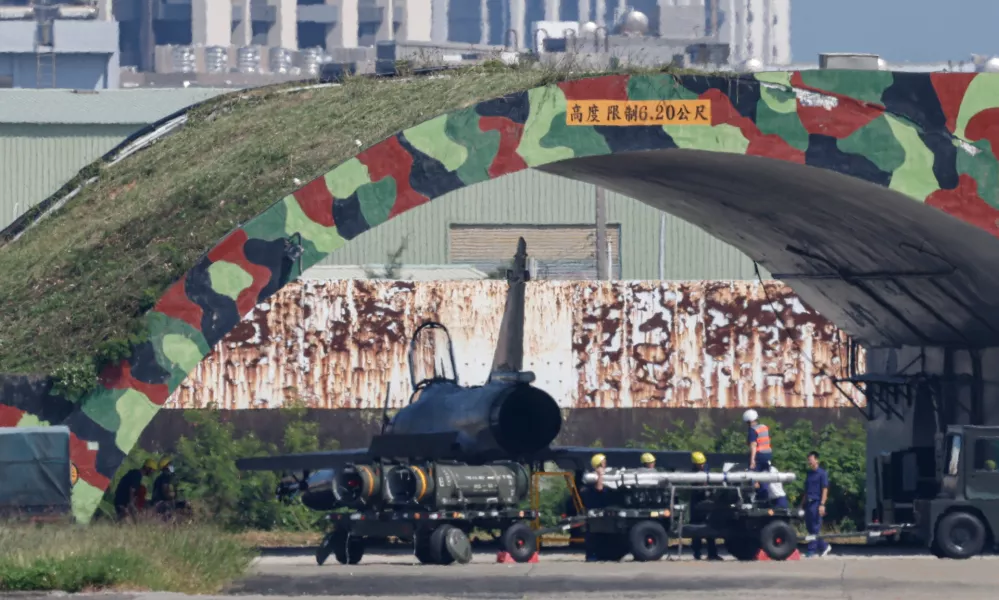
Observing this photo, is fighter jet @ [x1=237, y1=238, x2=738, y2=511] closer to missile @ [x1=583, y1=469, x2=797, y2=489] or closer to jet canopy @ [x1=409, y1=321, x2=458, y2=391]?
jet canopy @ [x1=409, y1=321, x2=458, y2=391]

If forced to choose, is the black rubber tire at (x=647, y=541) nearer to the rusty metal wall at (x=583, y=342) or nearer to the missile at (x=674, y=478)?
the missile at (x=674, y=478)

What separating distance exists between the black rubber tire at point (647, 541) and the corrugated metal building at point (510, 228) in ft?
84.1

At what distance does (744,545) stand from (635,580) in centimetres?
464

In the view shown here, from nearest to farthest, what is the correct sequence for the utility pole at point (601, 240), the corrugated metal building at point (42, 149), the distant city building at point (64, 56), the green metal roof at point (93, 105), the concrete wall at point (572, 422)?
the concrete wall at point (572, 422)
the utility pole at point (601, 240)
the corrugated metal building at point (42, 149)
the green metal roof at point (93, 105)
the distant city building at point (64, 56)

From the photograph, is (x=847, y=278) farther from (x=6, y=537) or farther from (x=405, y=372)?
(x=6, y=537)

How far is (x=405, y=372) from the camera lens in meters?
32.4

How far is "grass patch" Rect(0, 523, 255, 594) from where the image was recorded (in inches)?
564

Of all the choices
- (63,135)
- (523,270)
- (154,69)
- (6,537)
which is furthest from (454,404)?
(154,69)

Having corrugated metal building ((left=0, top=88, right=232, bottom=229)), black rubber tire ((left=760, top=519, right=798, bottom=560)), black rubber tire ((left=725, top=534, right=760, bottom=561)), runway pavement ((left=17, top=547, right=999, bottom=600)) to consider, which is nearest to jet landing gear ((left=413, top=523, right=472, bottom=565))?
runway pavement ((left=17, top=547, right=999, bottom=600))

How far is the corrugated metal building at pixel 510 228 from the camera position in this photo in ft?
156

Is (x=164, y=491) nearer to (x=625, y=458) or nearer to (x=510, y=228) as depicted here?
(x=625, y=458)

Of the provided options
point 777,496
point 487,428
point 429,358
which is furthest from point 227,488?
point 777,496

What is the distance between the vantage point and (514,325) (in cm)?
2480

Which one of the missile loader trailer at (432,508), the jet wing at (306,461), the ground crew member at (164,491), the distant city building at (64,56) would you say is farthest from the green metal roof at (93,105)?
the distant city building at (64,56)
